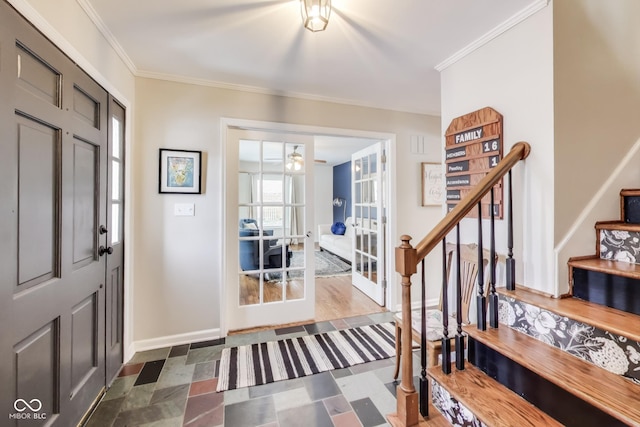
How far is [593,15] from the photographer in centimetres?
158

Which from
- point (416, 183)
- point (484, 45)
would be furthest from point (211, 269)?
point (484, 45)

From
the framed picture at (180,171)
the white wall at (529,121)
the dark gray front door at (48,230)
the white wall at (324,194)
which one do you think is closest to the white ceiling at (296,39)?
the white wall at (529,121)

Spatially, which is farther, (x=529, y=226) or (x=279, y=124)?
(x=279, y=124)

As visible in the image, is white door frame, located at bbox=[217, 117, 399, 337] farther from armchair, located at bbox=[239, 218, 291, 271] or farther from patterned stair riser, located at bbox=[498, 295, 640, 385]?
patterned stair riser, located at bbox=[498, 295, 640, 385]

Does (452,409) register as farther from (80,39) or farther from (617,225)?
(80,39)

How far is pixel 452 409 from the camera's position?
1.25 metres

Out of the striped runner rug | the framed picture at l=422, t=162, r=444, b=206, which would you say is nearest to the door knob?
the striped runner rug

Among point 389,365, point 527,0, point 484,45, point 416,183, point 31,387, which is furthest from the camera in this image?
point 416,183

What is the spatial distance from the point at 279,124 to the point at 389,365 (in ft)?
7.70

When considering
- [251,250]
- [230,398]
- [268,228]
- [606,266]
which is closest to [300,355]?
[230,398]

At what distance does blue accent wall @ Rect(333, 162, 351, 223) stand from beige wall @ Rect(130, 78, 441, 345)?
15.5 ft

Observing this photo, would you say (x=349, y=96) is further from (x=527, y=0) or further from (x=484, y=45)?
(x=527, y=0)

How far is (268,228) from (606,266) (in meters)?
2.45

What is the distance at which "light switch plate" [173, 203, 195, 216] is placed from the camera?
94.3 inches
